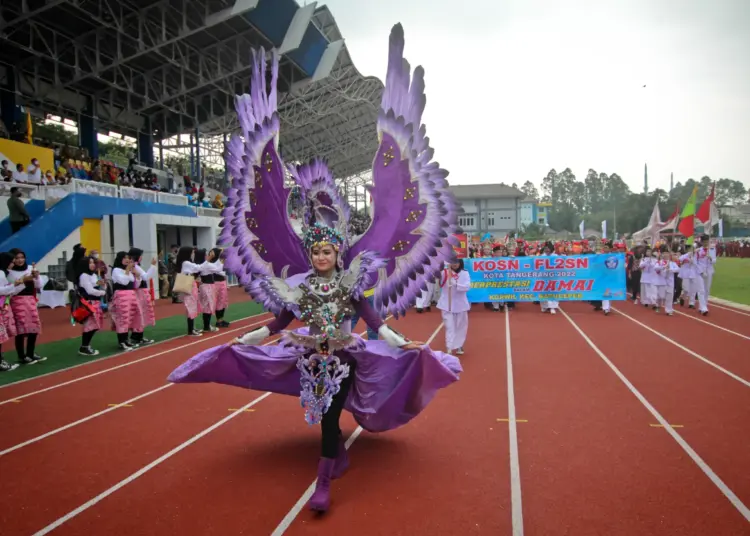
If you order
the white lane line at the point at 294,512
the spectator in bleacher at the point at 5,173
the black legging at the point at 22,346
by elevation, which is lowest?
the white lane line at the point at 294,512

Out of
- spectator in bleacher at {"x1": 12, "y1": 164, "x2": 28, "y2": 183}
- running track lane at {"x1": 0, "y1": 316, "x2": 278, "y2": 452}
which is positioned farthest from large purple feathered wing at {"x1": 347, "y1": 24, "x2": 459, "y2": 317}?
spectator in bleacher at {"x1": 12, "y1": 164, "x2": 28, "y2": 183}

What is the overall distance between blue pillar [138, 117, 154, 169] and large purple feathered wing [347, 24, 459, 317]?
29596 millimetres

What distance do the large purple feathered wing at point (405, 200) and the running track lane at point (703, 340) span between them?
5350 millimetres

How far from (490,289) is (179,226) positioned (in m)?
13.7

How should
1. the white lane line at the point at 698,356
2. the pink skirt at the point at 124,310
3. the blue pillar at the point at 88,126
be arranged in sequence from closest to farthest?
the white lane line at the point at 698,356, the pink skirt at the point at 124,310, the blue pillar at the point at 88,126

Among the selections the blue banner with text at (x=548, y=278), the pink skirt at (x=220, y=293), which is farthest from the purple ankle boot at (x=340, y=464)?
the blue banner with text at (x=548, y=278)

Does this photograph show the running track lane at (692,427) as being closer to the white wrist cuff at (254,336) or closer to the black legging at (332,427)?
the black legging at (332,427)

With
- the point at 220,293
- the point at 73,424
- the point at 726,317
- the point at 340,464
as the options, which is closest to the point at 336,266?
the point at 340,464

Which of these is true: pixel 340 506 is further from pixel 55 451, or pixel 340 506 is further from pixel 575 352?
pixel 575 352

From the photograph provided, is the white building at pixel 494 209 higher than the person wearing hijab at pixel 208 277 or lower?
higher

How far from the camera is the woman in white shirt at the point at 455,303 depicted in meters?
8.36

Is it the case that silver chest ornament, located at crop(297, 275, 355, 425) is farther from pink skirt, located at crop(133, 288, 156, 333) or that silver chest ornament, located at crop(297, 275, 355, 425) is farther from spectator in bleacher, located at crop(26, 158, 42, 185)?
spectator in bleacher, located at crop(26, 158, 42, 185)

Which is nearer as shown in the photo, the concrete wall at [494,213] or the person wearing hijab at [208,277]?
Answer: the person wearing hijab at [208,277]

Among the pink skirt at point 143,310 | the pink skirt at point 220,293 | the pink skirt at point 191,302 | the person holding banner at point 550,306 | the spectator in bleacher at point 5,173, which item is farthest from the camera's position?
the spectator in bleacher at point 5,173
